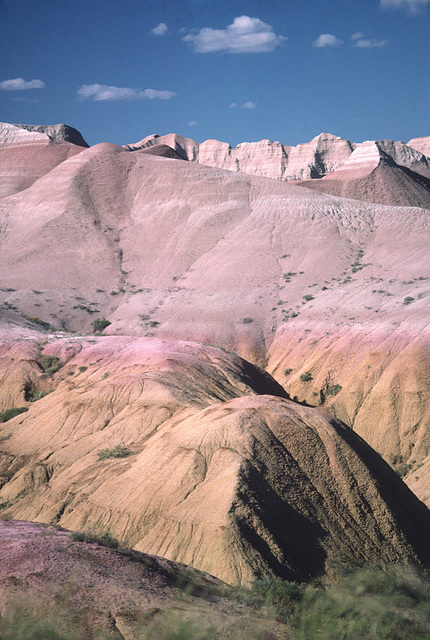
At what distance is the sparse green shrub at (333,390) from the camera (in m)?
41.6

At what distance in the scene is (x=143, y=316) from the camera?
58.1 m

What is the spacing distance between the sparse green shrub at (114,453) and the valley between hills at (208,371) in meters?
0.13

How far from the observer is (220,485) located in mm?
18719

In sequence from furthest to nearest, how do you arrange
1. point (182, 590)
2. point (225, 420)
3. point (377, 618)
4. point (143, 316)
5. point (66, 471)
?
point (143, 316), point (66, 471), point (225, 420), point (182, 590), point (377, 618)

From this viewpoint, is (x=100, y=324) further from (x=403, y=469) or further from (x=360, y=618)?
(x=360, y=618)

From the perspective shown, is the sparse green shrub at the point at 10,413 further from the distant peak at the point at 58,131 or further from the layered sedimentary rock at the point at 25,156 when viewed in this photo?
the distant peak at the point at 58,131

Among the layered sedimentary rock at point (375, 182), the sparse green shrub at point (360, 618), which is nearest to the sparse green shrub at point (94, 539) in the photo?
the sparse green shrub at point (360, 618)

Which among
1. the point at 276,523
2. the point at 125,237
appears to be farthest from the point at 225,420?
the point at 125,237

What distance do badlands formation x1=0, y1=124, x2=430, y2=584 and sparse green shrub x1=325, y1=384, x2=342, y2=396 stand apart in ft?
0.65

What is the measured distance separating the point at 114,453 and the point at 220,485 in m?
7.89

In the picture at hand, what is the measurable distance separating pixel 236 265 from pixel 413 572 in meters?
46.7

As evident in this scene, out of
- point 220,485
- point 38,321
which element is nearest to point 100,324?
point 38,321

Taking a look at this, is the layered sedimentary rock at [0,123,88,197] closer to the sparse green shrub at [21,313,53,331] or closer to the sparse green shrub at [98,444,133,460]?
the sparse green shrub at [21,313,53,331]

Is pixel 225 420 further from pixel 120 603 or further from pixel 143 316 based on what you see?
pixel 143 316
